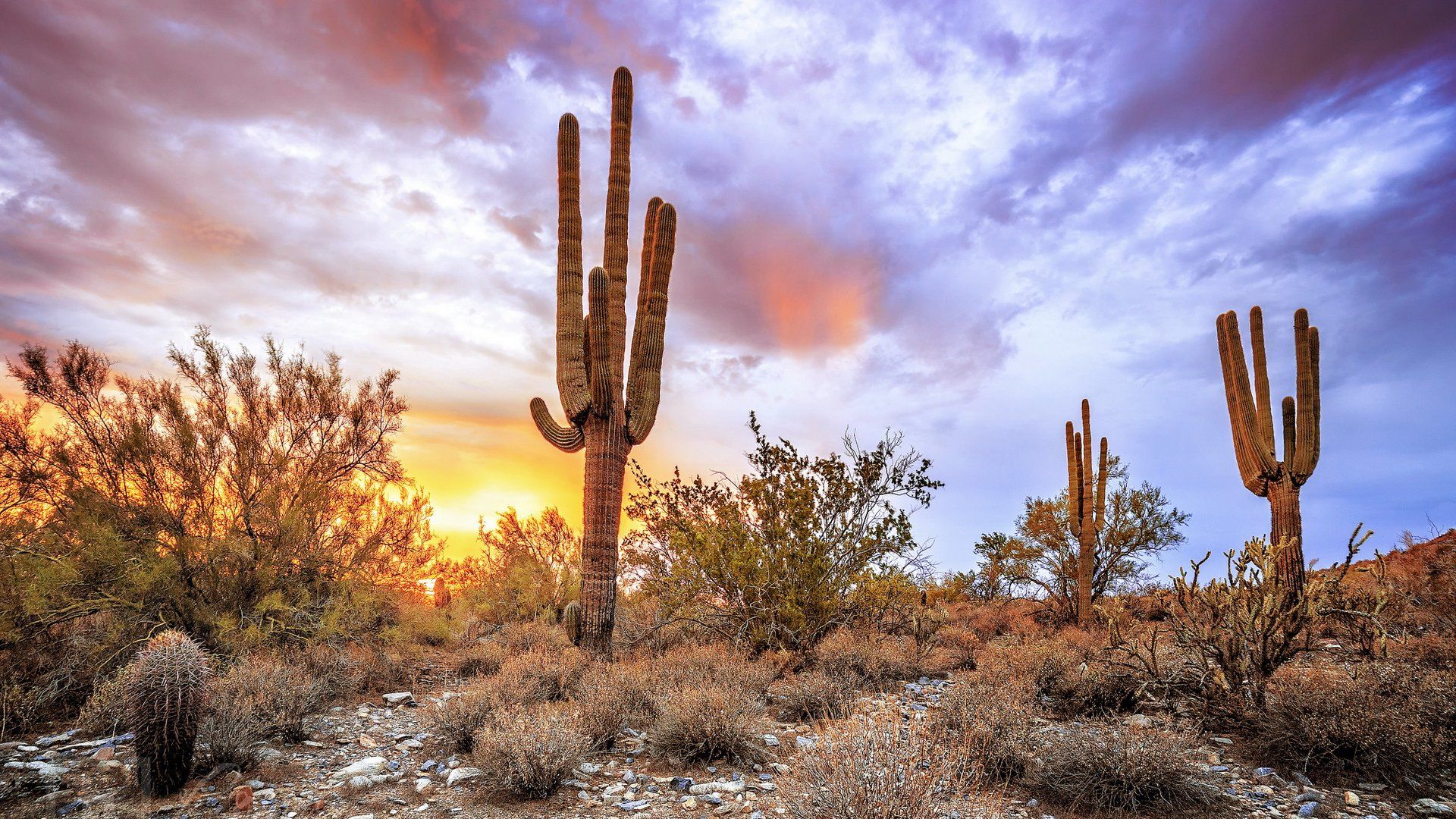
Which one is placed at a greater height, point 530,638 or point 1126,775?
point 1126,775

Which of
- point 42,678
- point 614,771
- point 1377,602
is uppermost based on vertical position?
point 1377,602

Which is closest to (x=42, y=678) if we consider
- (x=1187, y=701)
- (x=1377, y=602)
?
(x=1187, y=701)

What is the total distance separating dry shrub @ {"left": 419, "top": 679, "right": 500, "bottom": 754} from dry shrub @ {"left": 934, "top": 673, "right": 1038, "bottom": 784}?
14.3ft

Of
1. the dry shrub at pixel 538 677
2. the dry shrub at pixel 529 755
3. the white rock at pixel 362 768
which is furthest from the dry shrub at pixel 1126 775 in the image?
the white rock at pixel 362 768

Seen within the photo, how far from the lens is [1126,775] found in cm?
505

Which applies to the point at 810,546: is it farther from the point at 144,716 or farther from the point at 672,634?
the point at 144,716

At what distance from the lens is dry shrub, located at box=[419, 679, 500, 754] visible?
21.2 feet

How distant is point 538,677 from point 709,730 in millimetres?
2915

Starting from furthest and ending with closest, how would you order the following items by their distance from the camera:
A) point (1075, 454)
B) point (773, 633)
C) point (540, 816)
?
point (1075, 454)
point (773, 633)
point (540, 816)

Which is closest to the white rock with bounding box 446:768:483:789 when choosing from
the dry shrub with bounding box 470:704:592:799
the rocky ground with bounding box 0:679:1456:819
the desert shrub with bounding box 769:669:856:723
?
the rocky ground with bounding box 0:679:1456:819

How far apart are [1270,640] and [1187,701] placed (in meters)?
1.03

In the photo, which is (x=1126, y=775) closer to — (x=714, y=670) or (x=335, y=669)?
(x=714, y=670)

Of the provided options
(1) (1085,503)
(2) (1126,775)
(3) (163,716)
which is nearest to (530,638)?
(3) (163,716)

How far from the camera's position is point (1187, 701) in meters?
7.02
